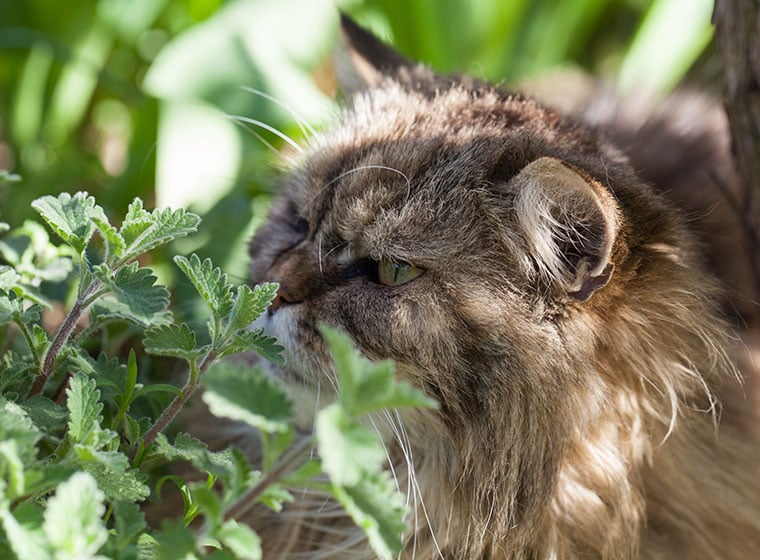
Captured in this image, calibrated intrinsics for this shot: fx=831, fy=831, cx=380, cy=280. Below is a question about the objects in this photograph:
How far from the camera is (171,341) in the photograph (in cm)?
90

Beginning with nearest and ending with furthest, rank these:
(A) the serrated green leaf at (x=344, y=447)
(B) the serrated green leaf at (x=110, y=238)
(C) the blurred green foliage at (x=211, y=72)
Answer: (A) the serrated green leaf at (x=344, y=447) < (B) the serrated green leaf at (x=110, y=238) < (C) the blurred green foliage at (x=211, y=72)

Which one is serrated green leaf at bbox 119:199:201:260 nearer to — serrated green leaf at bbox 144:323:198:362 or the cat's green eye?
serrated green leaf at bbox 144:323:198:362

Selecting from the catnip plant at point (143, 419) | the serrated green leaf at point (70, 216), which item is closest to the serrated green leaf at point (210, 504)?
the catnip plant at point (143, 419)

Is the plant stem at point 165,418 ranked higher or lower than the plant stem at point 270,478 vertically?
lower

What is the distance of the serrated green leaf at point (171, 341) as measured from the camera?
34.3 inches

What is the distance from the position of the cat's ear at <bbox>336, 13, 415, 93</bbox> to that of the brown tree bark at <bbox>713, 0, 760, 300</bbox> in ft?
1.77

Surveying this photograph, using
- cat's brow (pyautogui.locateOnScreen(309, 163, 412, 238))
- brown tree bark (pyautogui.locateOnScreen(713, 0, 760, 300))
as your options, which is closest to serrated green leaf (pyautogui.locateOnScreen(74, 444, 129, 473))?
cat's brow (pyautogui.locateOnScreen(309, 163, 412, 238))

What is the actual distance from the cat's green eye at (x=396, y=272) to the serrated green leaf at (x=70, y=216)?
394 mm

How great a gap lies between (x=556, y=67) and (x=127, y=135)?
4.44 feet

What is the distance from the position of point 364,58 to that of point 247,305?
2.65 feet

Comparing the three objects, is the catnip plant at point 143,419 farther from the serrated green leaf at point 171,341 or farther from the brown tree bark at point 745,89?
the brown tree bark at point 745,89

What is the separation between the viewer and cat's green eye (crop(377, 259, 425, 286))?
1.11 metres

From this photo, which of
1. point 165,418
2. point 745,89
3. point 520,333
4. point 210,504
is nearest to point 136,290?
point 165,418

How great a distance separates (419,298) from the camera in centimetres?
109
